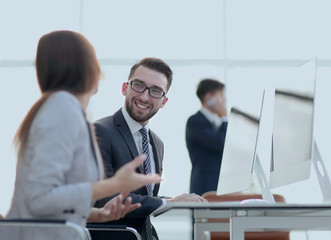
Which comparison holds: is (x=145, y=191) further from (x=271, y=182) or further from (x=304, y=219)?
(x=304, y=219)

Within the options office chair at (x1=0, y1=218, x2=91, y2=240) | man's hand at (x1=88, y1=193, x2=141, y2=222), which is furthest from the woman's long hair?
man's hand at (x1=88, y1=193, x2=141, y2=222)

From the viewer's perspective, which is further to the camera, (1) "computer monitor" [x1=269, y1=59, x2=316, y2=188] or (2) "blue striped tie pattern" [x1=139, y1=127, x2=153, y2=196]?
(2) "blue striped tie pattern" [x1=139, y1=127, x2=153, y2=196]

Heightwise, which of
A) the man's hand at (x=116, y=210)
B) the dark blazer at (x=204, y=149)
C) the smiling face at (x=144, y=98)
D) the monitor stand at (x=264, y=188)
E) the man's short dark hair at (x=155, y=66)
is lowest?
the dark blazer at (x=204, y=149)

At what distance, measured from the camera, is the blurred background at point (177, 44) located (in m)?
7.07

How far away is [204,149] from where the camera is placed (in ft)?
16.3

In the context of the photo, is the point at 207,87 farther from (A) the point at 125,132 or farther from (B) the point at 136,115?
(A) the point at 125,132

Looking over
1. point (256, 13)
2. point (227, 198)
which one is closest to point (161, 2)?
point (256, 13)

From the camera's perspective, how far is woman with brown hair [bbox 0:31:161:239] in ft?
4.99

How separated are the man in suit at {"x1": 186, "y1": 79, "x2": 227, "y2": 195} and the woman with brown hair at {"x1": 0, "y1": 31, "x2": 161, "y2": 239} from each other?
317cm

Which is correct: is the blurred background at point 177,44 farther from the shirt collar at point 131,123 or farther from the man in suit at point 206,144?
the shirt collar at point 131,123

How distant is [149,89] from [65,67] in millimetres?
1381

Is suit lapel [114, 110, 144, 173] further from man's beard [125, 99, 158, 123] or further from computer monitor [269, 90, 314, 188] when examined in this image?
computer monitor [269, 90, 314, 188]

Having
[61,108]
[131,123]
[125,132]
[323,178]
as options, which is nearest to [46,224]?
[61,108]

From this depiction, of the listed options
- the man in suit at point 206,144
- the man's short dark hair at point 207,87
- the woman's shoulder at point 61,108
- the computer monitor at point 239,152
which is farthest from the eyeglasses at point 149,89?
the man's short dark hair at point 207,87
